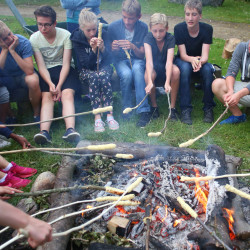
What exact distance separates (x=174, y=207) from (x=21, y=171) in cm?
210

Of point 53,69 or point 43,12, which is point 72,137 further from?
point 43,12

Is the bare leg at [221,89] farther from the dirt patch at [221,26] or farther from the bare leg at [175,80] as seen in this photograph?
the dirt patch at [221,26]

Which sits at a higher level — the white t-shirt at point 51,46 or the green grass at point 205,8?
the white t-shirt at point 51,46

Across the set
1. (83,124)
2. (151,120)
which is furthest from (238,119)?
(83,124)

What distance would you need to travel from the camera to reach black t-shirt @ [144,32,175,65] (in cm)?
452

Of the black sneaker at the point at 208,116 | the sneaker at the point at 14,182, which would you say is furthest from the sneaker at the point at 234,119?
the sneaker at the point at 14,182

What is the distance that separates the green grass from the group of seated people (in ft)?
26.5

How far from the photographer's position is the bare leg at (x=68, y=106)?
4164 mm

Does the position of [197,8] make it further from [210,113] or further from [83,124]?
[83,124]

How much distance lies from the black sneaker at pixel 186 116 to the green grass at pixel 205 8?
851cm

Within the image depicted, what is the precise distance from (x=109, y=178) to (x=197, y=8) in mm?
3269

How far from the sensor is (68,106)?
4.24 m

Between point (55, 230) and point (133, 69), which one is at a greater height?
point (133, 69)

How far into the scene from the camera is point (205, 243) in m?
2.10
